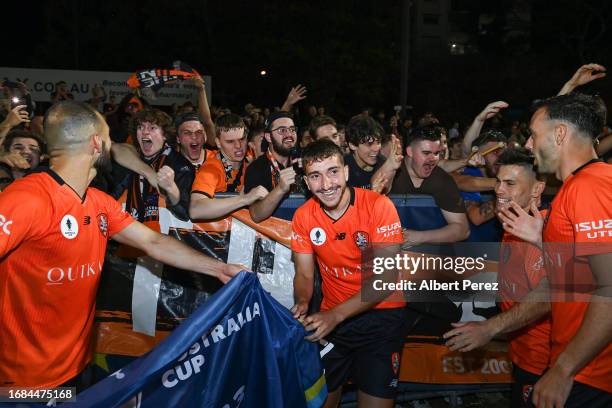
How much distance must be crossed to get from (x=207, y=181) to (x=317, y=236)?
1.54 m

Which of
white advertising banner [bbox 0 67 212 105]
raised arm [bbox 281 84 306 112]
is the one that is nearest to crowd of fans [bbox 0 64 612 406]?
raised arm [bbox 281 84 306 112]

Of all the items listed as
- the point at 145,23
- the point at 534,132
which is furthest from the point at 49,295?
the point at 145,23

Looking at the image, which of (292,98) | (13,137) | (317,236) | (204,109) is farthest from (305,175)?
(204,109)

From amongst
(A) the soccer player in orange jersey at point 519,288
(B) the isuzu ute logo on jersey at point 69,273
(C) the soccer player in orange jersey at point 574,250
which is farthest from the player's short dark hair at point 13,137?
(C) the soccer player in orange jersey at point 574,250

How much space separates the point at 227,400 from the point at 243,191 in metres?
2.29

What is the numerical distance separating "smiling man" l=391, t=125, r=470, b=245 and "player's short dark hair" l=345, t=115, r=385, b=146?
396 mm

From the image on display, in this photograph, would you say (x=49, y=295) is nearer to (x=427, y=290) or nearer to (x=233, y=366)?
(x=233, y=366)

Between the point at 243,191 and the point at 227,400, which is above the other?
the point at 243,191

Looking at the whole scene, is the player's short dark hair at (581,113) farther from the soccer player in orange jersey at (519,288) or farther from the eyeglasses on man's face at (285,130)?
the eyeglasses on man's face at (285,130)

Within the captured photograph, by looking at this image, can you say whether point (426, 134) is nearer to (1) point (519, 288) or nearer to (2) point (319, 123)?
(2) point (319, 123)

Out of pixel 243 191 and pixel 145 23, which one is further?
pixel 145 23

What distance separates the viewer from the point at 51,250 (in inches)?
142

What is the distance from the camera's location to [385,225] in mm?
4531

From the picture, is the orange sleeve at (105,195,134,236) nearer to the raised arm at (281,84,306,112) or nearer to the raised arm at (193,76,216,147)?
the raised arm at (193,76,216,147)
